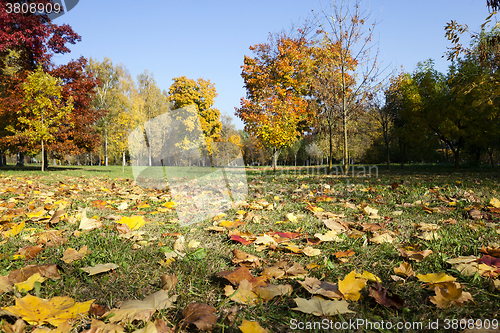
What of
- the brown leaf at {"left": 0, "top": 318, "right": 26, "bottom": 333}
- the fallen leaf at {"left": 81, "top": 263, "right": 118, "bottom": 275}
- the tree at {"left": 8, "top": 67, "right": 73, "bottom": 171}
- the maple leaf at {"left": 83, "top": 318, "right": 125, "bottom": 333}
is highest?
the tree at {"left": 8, "top": 67, "right": 73, "bottom": 171}

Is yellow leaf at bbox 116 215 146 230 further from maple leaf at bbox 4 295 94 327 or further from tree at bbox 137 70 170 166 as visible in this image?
tree at bbox 137 70 170 166

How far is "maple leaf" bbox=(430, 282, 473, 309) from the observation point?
3.33ft

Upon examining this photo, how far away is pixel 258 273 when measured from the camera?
1381mm

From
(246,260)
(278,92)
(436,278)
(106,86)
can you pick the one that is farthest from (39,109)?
(106,86)

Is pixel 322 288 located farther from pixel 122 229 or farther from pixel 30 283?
pixel 122 229

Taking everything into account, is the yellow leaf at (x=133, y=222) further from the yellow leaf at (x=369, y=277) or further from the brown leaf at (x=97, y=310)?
the yellow leaf at (x=369, y=277)

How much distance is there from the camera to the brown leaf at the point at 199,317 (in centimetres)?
92

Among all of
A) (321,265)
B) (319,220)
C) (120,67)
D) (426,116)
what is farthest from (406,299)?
(120,67)

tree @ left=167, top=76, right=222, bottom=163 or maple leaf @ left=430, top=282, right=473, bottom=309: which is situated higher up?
tree @ left=167, top=76, right=222, bottom=163

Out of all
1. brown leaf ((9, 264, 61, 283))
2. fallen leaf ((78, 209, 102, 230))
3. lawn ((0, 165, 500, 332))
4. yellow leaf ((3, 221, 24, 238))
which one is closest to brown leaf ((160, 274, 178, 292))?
lawn ((0, 165, 500, 332))

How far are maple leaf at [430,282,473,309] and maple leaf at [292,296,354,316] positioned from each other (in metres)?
0.38

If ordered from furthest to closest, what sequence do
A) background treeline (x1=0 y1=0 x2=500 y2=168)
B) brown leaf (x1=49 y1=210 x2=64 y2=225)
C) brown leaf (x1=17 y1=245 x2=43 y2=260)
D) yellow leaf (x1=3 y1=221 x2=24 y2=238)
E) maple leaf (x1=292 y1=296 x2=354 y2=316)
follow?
background treeline (x1=0 y1=0 x2=500 y2=168)
brown leaf (x1=49 y1=210 x2=64 y2=225)
yellow leaf (x1=3 y1=221 x2=24 y2=238)
brown leaf (x1=17 y1=245 x2=43 y2=260)
maple leaf (x1=292 y1=296 x2=354 y2=316)

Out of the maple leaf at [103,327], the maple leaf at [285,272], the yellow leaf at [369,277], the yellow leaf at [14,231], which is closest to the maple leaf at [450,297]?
the yellow leaf at [369,277]

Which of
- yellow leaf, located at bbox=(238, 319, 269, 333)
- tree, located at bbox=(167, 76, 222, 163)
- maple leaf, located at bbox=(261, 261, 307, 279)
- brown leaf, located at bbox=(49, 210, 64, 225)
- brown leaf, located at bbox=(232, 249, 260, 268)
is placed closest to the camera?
yellow leaf, located at bbox=(238, 319, 269, 333)
